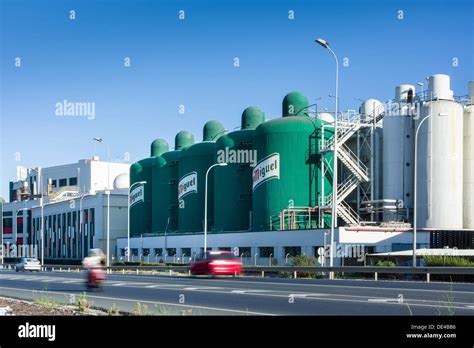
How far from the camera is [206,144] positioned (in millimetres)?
77625

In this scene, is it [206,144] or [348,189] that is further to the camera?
[206,144]

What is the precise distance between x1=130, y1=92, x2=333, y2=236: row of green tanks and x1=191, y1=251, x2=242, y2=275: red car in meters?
26.1

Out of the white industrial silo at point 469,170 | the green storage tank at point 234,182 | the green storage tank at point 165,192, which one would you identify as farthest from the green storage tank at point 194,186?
the white industrial silo at point 469,170

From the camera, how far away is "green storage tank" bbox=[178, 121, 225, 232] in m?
76.1

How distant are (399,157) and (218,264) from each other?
95.4ft

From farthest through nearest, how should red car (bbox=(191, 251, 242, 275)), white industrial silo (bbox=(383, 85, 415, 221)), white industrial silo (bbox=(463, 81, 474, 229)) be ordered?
white industrial silo (bbox=(383, 85, 415, 221))
white industrial silo (bbox=(463, 81, 474, 229))
red car (bbox=(191, 251, 242, 275))

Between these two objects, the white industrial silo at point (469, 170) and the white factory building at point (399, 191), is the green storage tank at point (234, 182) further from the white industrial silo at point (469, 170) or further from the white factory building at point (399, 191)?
the white industrial silo at point (469, 170)

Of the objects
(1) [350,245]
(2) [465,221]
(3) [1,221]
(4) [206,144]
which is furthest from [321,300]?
(3) [1,221]

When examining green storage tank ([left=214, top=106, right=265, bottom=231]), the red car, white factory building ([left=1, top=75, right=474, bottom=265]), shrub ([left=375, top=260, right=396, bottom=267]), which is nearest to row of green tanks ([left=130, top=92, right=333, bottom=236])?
green storage tank ([left=214, top=106, right=265, bottom=231])

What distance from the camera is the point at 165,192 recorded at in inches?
3310

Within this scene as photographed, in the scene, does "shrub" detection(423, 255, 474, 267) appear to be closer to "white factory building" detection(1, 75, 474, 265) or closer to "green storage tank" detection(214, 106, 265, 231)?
"white factory building" detection(1, 75, 474, 265)
